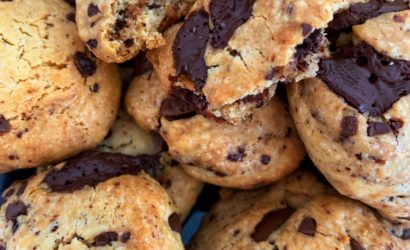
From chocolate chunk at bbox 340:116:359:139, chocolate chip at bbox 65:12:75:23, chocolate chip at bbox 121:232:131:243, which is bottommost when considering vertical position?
chocolate chip at bbox 121:232:131:243

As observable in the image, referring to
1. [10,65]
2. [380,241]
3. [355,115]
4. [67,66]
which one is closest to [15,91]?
[10,65]

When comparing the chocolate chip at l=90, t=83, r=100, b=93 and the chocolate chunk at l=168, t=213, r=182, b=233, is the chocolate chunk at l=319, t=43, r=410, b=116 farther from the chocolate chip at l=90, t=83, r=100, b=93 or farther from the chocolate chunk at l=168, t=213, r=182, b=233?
the chocolate chip at l=90, t=83, r=100, b=93

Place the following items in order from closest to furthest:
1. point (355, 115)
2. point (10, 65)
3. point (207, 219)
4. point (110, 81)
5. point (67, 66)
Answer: point (355, 115), point (10, 65), point (67, 66), point (110, 81), point (207, 219)

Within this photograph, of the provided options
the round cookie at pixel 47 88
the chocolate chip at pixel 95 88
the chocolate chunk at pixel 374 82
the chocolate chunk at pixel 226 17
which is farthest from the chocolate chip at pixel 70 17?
the chocolate chunk at pixel 374 82

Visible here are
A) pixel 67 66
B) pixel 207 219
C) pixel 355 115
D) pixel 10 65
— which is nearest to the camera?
pixel 355 115

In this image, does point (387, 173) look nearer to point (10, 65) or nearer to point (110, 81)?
point (110, 81)

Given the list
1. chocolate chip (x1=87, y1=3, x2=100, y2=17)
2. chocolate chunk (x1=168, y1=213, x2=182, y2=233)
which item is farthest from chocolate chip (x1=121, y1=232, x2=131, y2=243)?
chocolate chip (x1=87, y1=3, x2=100, y2=17)

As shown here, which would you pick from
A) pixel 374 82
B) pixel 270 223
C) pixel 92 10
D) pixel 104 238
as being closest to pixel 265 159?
pixel 270 223
